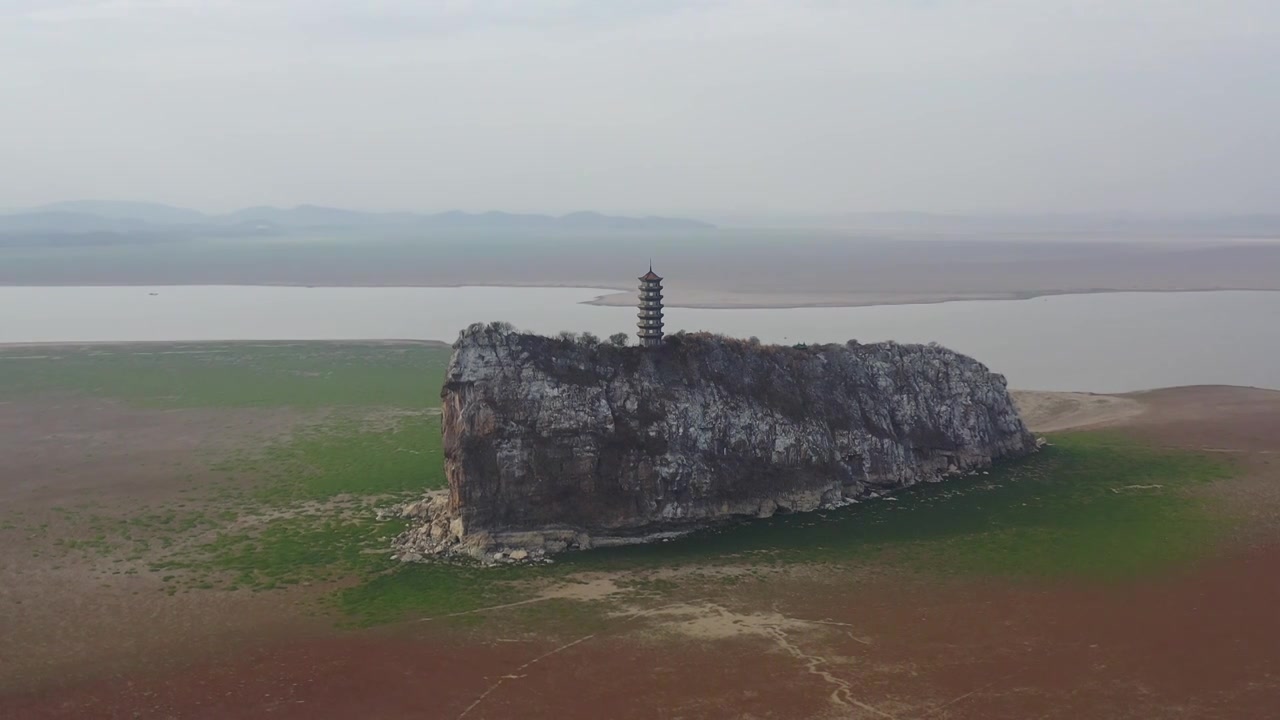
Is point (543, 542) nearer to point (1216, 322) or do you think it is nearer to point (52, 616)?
point (52, 616)

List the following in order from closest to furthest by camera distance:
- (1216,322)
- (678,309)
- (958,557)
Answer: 1. (958,557)
2. (1216,322)
3. (678,309)

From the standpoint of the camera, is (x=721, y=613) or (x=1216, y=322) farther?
(x=1216, y=322)

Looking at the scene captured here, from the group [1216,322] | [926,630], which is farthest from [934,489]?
[1216,322]

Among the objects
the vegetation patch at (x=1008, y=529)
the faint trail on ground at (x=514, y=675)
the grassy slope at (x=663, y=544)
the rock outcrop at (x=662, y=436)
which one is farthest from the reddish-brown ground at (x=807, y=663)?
the rock outcrop at (x=662, y=436)

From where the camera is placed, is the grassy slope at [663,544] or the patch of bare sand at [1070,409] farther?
the patch of bare sand at [1070,409]

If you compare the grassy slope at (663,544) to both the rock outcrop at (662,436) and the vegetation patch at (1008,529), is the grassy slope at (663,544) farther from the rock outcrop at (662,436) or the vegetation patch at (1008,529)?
the rock outcrop at (662,436)
